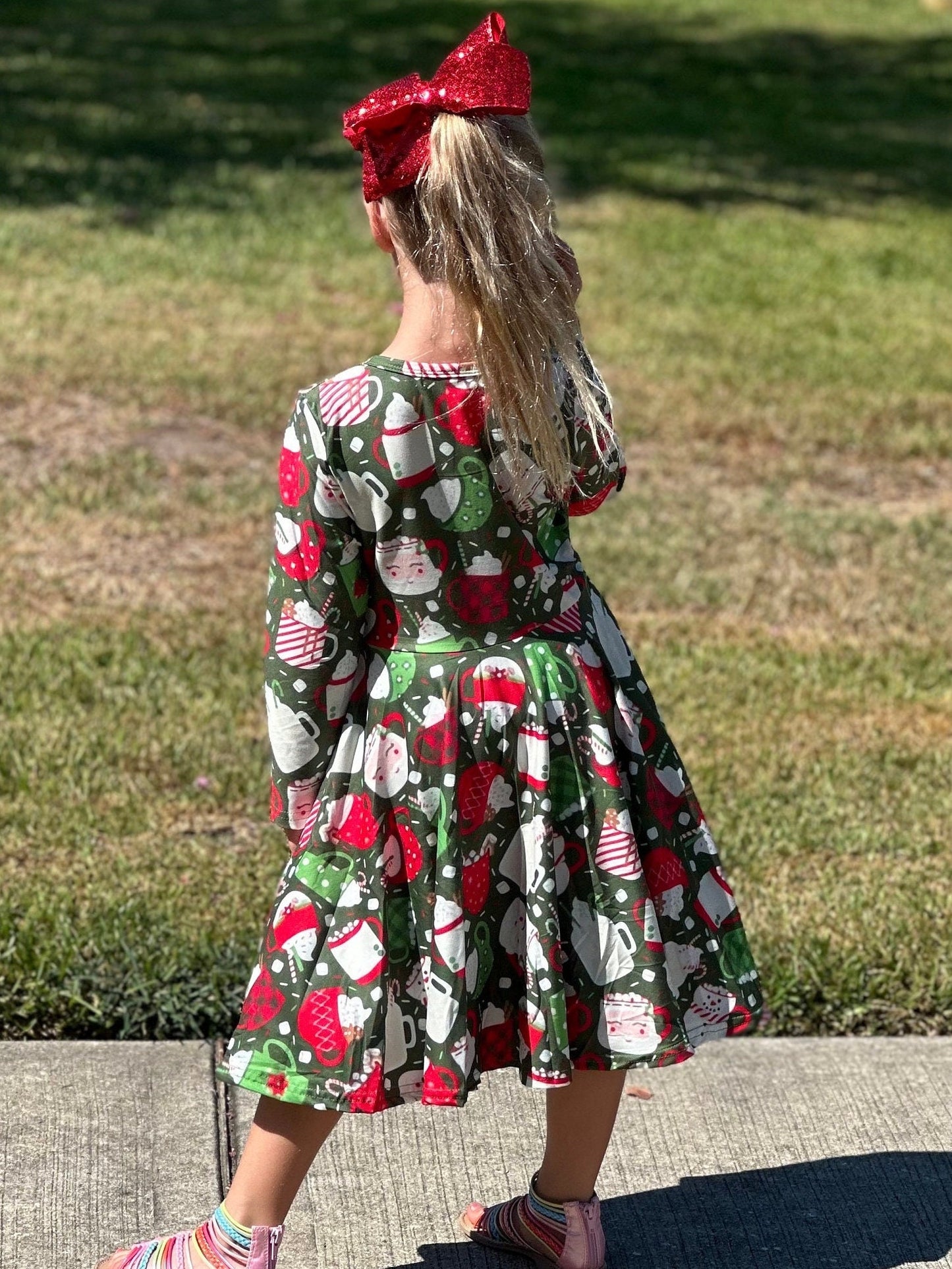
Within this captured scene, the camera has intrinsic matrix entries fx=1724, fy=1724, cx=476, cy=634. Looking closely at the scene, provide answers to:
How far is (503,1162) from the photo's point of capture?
2.96 meters

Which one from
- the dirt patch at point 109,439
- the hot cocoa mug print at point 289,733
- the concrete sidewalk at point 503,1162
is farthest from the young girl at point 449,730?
the dirt patch at point 109,439

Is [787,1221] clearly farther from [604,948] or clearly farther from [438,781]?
[438,781]

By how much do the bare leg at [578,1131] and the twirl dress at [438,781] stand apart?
9 cm

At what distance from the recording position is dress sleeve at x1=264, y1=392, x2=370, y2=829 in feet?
7.71

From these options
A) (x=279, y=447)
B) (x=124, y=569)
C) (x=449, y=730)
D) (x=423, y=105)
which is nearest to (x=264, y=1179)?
(x=449, y=730)

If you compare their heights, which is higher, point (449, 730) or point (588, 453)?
Result: point (588, 453)

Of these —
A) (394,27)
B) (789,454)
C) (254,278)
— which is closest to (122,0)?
(394,27)

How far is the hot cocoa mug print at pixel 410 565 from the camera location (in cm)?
239

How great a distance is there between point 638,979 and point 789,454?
16.2 feet

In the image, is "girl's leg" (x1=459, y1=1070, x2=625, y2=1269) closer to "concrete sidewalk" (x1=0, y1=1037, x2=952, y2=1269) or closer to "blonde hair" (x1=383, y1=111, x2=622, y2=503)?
"concrete sidewalk" (x1=0, y1=1037, x2=952, y2=1269)

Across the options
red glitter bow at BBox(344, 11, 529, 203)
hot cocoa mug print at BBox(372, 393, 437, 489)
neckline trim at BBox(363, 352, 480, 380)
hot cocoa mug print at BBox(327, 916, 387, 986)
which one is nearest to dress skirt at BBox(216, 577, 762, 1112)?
hot cocoa mug print at BBox(327, 916, 387, 986)

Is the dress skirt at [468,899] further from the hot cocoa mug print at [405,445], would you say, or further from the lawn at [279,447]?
the lawn at [279,447]

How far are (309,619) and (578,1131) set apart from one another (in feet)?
2.86

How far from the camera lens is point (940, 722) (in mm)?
4859
